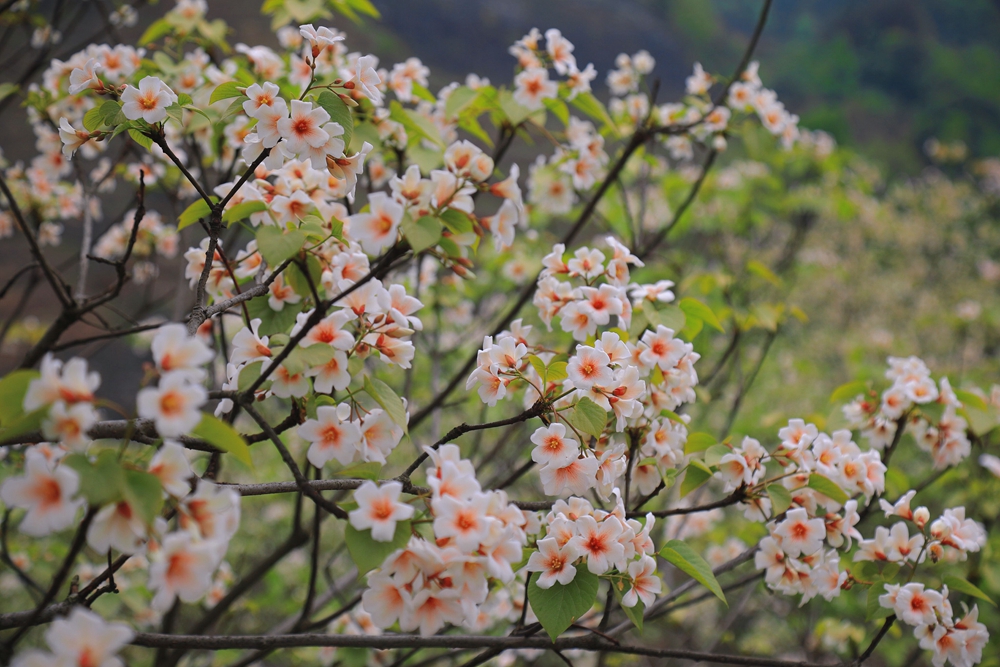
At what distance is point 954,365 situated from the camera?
5797mm

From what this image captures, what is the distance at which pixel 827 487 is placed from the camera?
1104 mm

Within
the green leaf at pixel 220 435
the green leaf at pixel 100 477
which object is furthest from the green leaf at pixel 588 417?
the green leaf at pixel 100 477

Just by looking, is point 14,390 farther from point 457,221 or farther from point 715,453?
point 715,453

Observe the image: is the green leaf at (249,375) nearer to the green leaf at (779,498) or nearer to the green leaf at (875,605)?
the green leaf at (779,498)

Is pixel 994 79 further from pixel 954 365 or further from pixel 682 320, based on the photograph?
pixel 682 320

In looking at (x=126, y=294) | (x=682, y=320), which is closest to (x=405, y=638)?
(x=682, y=320)

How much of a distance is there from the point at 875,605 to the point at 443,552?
3.11 ft

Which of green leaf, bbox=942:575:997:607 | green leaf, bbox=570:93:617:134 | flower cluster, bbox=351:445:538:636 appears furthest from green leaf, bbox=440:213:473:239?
green leaf, bbox=942:575:997:607

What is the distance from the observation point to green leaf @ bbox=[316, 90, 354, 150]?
932 mm

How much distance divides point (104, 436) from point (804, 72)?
72.6ft

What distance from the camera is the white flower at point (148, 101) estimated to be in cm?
92

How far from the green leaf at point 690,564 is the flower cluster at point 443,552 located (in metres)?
0.34

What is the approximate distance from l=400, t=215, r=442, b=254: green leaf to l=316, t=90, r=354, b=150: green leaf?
0.21 m

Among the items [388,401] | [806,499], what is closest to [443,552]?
[388,401]
